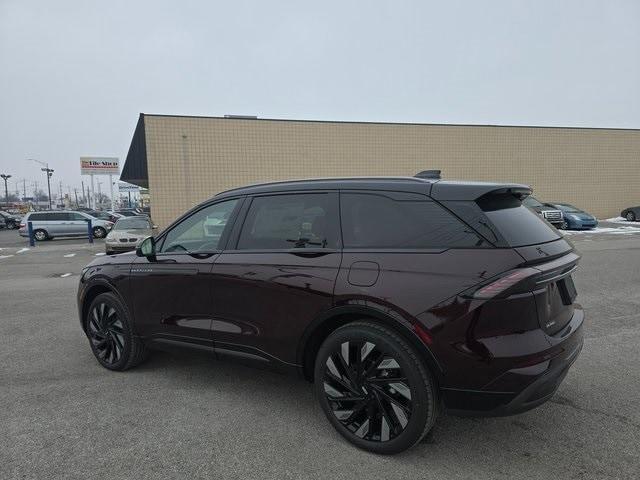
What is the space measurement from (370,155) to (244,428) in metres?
23.5

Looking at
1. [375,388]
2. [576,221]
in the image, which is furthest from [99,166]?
[375,388]

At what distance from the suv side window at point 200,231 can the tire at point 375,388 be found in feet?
4.46

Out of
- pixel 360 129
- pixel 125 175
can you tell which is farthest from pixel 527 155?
pixel 125 175

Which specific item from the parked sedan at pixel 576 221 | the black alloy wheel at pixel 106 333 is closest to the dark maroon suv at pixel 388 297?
the black alloy wheel at pixel 106 333

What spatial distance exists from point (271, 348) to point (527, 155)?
29088mm

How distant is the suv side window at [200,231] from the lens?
3572 millimetres

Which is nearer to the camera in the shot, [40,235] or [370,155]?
[40,235]

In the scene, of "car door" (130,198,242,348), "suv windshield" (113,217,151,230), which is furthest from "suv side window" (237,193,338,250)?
"suv windshield" (113,217,151,230)

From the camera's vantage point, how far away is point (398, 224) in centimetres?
275

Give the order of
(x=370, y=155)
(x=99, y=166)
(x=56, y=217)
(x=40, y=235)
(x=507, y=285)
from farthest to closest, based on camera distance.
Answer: (x=99, y=166) < (x=370, y=155) < (x=56, y=217) < (x=40, y=235) < (x=507, y=285)

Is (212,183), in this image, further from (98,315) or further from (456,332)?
(456,332)

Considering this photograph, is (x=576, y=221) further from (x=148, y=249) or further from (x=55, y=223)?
(x=55, y=223)

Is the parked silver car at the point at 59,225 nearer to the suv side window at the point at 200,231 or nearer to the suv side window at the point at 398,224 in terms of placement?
the suv side window at the point at 200,231

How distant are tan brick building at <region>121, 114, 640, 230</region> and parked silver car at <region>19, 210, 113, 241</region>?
3731mm
